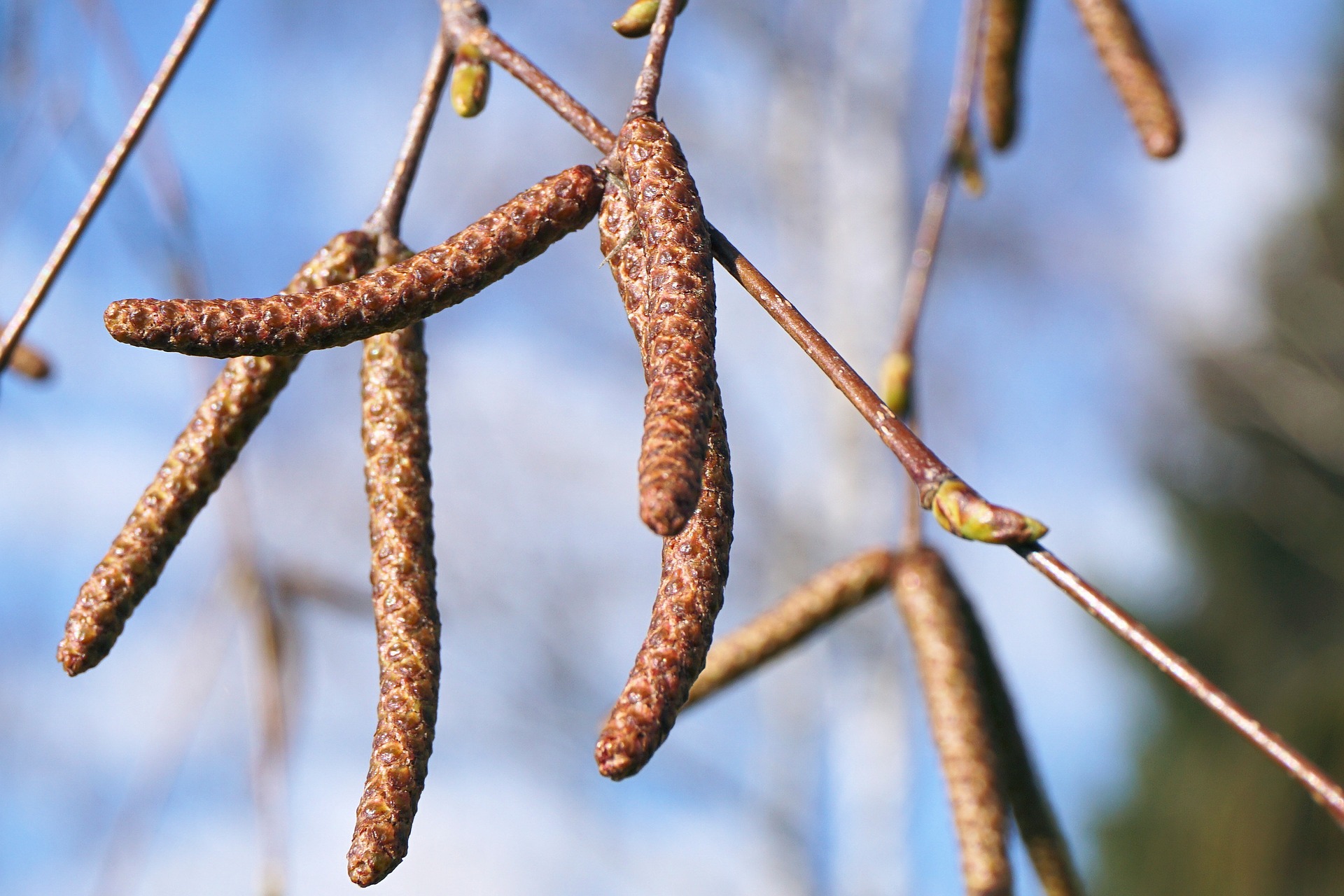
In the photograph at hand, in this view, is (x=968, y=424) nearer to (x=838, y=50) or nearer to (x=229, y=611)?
(x=838, y=50)

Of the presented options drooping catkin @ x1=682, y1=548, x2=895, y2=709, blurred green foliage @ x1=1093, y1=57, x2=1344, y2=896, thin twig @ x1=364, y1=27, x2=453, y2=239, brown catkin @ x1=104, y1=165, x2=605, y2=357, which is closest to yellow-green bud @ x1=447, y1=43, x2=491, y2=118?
thin twig @ x1=364, y1=27, x2=453, y2=239

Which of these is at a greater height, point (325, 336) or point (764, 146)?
point (764, 146)

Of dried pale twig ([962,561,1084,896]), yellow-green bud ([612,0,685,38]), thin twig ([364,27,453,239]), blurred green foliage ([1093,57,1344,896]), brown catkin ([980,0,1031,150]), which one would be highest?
thin twig ([364,27,453,239])

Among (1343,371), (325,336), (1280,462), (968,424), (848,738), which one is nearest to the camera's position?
(325,336)

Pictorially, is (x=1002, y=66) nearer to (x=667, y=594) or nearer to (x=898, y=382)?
(x=898, y=382)

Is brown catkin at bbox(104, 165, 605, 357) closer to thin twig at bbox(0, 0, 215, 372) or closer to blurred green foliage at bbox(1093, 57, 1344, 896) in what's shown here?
thin twig at bbox(0, 0, 215, 372)

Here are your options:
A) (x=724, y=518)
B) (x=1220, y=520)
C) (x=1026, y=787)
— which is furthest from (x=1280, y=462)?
(x=724, y=518)

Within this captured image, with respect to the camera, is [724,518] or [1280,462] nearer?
[724,518]

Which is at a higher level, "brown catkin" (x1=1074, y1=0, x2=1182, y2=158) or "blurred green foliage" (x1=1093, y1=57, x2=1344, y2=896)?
"brown catkin" (x1=1074, y1=0, x2=1182, y2=158)
